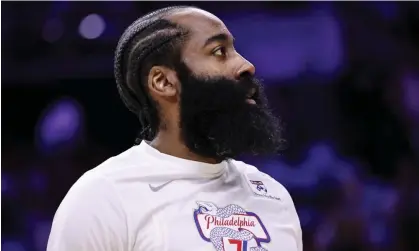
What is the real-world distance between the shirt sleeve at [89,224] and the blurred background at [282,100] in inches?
61.9

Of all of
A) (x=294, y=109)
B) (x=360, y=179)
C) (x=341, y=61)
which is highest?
(x=341, y=61)

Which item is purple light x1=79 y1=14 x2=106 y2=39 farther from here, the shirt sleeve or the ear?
the shirt sleeve

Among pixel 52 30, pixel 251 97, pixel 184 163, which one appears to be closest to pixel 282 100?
pixel 52 30

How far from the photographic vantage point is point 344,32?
2932mm

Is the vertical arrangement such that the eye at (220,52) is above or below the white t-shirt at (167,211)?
above

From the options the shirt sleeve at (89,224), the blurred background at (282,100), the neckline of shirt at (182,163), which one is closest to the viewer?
the shirt sleeve at (89,224)

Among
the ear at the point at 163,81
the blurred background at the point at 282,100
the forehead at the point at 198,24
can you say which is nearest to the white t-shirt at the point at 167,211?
the ear at the point at 163,81

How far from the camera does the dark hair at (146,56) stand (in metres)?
1.47

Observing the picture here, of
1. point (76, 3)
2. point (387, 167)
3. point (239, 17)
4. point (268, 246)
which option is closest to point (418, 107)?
point (387, 167)

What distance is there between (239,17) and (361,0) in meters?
0.49

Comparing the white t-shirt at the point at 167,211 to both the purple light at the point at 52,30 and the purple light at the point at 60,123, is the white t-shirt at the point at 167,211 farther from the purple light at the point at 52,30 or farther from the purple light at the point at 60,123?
the purple light at the point at 52,30

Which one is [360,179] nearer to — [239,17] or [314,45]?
[314,45]

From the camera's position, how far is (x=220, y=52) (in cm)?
146

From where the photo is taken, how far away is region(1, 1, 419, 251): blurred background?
2844 millimetres
